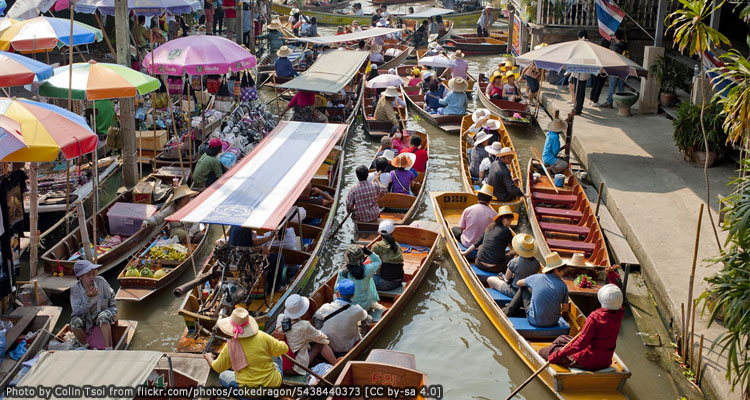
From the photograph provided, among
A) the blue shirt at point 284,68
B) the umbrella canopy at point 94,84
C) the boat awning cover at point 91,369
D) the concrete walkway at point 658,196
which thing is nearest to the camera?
the boat awning cover at point 91,369

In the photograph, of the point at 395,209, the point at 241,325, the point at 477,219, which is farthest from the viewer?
the point at 395,209

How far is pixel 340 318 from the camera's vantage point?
328 inches

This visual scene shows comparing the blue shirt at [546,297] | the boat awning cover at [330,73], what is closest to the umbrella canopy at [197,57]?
the boat awning cover at [330,73]

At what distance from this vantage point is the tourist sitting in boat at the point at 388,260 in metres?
10.0

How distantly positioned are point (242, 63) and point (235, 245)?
5564 mm

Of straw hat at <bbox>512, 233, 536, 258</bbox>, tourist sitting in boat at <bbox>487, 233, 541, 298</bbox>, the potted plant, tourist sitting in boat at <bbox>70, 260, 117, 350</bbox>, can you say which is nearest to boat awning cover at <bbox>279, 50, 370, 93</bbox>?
the potted plant

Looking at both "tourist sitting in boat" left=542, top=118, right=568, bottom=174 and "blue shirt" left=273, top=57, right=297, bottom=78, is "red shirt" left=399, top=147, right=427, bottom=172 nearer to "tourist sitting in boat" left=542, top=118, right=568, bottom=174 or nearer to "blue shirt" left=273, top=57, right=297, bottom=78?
"tourist sitting in boat" left=542, top=118, right=568, bottom=174

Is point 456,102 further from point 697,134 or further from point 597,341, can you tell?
point 597,341

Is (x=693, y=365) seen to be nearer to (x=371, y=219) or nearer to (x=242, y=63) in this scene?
(x=371, y=219)

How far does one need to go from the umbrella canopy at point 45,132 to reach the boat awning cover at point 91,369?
283 cm

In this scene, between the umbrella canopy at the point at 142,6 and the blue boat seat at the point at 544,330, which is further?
the umbrella canopy at the point at 142,6

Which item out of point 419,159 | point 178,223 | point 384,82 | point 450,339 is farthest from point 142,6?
point 450,339

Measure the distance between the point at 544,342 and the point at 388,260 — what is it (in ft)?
8.02

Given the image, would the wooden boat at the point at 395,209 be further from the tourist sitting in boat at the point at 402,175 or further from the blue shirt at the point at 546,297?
the blue shirt at the point at 546,297
